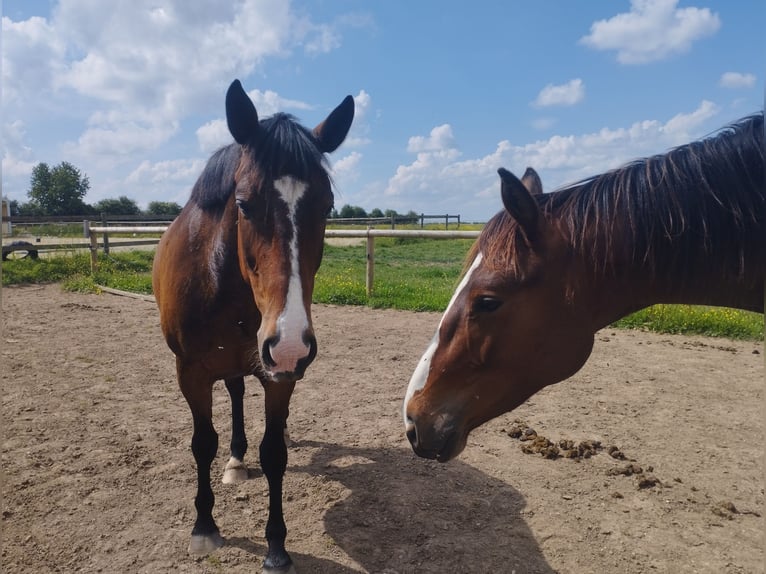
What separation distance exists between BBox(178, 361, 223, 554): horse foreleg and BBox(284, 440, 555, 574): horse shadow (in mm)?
498

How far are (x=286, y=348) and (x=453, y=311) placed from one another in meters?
0.66

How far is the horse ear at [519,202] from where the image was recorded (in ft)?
5.53

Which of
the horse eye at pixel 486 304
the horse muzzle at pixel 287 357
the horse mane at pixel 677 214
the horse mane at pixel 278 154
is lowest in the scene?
the horse muzzle at pixel 287 357

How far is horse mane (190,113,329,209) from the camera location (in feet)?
6.86

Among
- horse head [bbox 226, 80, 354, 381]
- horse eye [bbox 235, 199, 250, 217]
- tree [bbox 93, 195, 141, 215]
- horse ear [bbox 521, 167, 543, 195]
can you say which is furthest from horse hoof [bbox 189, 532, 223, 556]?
tree [bbox 93, 195, 141, 215]

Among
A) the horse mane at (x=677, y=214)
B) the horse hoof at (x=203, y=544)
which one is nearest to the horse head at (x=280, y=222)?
the horse mane at (x=677, y=214)

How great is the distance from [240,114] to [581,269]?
1651mm

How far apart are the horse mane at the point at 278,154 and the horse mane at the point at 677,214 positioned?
3.00 feet

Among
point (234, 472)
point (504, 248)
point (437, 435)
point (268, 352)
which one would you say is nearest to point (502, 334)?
point (504, 248)

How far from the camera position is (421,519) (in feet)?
9.17

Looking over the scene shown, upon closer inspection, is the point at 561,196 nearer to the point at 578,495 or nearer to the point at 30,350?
the point at 578,495

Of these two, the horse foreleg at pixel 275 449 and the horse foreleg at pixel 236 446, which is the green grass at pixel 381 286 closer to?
the horse foreleg at pixel 236 446

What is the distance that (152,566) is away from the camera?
7.93ft

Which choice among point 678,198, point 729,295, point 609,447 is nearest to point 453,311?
point 678,198
